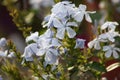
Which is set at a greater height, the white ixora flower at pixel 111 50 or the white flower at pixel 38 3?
the white ixora flower at pixel 111 50

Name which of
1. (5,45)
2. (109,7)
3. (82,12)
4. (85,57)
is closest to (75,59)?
(85,57)

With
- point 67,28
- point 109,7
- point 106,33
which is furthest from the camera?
point 109,7

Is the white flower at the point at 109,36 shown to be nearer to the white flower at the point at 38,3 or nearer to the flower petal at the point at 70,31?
the flower petal at the point at 70,31

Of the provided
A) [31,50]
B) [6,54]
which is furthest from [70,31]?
[6,54]

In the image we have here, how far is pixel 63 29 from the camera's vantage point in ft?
4.64

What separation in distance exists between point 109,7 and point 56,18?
5.62 ft

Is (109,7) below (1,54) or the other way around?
below

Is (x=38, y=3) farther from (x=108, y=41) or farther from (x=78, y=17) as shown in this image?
(x=78, y=17)

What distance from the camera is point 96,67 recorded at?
1521mm

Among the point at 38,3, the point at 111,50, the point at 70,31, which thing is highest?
the point at 70,31

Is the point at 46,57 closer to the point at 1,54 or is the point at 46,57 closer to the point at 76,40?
the point at 76,40

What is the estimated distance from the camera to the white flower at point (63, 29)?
141 cm

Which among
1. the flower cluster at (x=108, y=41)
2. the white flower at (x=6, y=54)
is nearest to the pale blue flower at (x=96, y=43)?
the flower cluster at (x=108, y=41)

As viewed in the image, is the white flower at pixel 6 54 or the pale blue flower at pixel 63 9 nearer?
the pale blue flower at pixel 63 9
